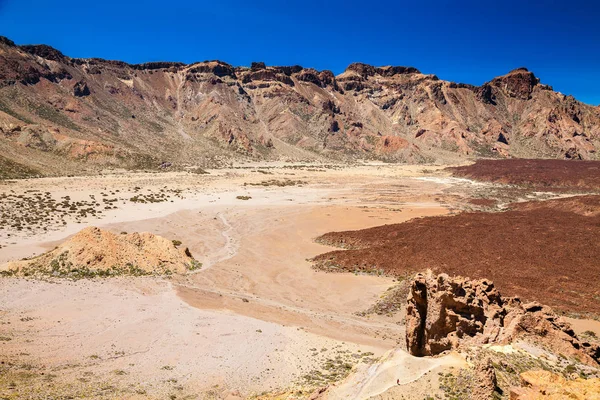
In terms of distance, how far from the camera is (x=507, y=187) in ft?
266

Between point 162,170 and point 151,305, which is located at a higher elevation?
point 162,170

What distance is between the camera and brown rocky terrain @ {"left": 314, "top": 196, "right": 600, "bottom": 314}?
20.7 meters

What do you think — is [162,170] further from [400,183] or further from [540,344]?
[540,344]

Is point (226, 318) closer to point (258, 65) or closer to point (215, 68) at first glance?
point (215, 68)

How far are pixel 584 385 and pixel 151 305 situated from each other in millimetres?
16397

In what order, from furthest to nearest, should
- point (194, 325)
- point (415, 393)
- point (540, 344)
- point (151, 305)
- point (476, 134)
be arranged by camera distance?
1. point (476, 134)
2. point (151, 305)
3. point (194, 325)
4. point (540, 344)
5. point (415, 393)

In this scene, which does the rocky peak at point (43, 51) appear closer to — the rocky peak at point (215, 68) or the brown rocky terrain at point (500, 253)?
the rocky peak at point (215, 68)

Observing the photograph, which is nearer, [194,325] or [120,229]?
[194,325]

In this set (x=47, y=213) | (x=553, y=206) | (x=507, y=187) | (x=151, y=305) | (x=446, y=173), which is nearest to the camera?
(x=151, y=305)

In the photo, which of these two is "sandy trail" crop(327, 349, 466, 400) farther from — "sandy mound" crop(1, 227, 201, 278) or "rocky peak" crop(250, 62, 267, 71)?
"rocky peak" crop(250, 62, 267, 71)

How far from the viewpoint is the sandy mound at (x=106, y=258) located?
21.2 m

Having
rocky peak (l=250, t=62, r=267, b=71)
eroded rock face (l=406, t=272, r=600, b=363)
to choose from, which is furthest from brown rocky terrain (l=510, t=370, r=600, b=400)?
rocky peak (l=250, t=62, r=267, b=71)

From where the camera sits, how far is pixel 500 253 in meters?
27.0

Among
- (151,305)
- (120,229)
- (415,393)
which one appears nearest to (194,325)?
(151,305)
